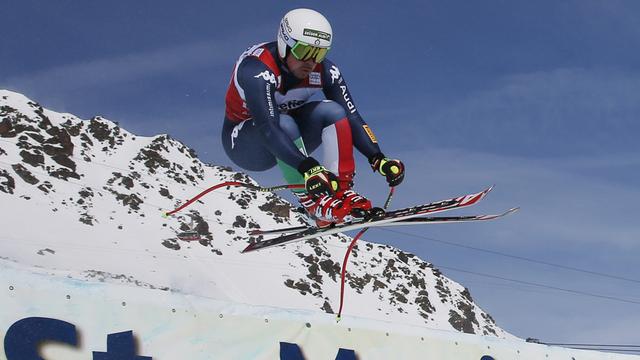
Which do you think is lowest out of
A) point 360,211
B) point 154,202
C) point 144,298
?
point 144,298

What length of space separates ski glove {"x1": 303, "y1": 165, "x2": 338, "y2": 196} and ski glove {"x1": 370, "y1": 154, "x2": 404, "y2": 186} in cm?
65

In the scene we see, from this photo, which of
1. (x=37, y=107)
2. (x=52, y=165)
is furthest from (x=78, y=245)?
(x=37, y=107)

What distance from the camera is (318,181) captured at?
23.4ft

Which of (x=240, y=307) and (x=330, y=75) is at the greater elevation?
(x=330, y=75)

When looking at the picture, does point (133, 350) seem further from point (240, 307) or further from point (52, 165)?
point (52, 165)

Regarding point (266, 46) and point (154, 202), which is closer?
point (266, 46)

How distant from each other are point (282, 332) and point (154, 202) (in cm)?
16809

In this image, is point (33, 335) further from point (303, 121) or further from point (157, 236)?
point (157, 236)

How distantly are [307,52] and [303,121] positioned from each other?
0.82 metres

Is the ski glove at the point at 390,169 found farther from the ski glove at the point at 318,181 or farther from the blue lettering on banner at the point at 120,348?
the blue lettering on banner at the point at 120,348

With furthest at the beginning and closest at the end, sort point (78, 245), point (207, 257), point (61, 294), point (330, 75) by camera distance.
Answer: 1. point (207, 257)
2. point (78, 245)
3. point (330, 75)
4. point (61, 294)

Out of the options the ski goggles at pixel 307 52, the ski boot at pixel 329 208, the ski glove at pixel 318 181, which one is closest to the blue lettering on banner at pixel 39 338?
the ski glove at pixel 318 181

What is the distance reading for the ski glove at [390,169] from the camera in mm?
7617

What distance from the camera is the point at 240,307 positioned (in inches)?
248
